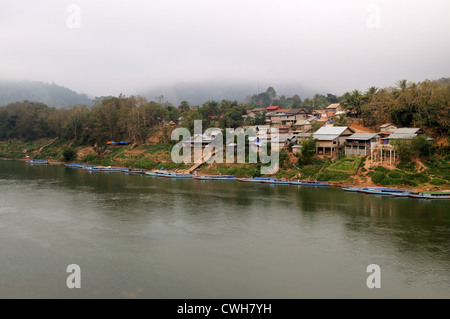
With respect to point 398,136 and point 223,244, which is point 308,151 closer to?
point 398,136

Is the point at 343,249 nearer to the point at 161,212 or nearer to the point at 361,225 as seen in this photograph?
the point at 361,225

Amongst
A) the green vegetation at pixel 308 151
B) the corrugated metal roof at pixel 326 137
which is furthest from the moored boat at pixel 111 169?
the corrugated metal roof at pixel 326 137

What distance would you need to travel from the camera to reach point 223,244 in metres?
18.2

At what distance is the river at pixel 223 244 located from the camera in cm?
1395

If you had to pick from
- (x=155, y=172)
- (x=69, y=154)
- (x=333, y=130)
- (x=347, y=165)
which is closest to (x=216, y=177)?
(x=155, y=172)

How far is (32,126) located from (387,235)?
6669cm

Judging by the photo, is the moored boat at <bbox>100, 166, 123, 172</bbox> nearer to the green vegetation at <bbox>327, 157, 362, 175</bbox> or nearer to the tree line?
the tree line

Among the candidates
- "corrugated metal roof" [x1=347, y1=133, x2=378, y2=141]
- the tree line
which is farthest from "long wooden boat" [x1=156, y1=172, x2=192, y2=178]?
"corrugated metal roof" [x1=347, y1=133, x2=378, y2=141]

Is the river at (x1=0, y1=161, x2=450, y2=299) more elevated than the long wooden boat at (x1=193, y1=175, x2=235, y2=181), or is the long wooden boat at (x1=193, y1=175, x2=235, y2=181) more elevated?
the long wooden boat at (x1=193, y1=175, x2=235, y2=181)

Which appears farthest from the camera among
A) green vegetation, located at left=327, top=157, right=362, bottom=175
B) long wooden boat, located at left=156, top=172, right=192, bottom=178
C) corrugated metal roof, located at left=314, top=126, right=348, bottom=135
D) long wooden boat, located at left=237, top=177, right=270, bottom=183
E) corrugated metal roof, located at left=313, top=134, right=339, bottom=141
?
long wooden boat, located at left=156, top=172, right=192, bottom=178

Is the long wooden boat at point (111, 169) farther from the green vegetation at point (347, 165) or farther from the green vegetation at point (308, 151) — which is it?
the green vegetation at point (347, 165)

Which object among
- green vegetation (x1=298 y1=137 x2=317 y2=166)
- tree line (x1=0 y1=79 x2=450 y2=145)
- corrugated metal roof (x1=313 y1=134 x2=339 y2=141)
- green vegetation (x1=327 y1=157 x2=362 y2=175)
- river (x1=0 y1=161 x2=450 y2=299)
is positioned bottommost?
river (x1=0 y1=161 x2=450 y2=299)

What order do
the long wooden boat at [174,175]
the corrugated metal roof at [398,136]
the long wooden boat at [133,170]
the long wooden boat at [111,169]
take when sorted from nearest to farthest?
the corrugated metal roof at [398,136]
the long wooden boat at [174,175]
the long wooden boat at [133,170]
the long wooden boat at [111,169]

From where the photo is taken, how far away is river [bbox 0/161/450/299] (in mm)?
13945
